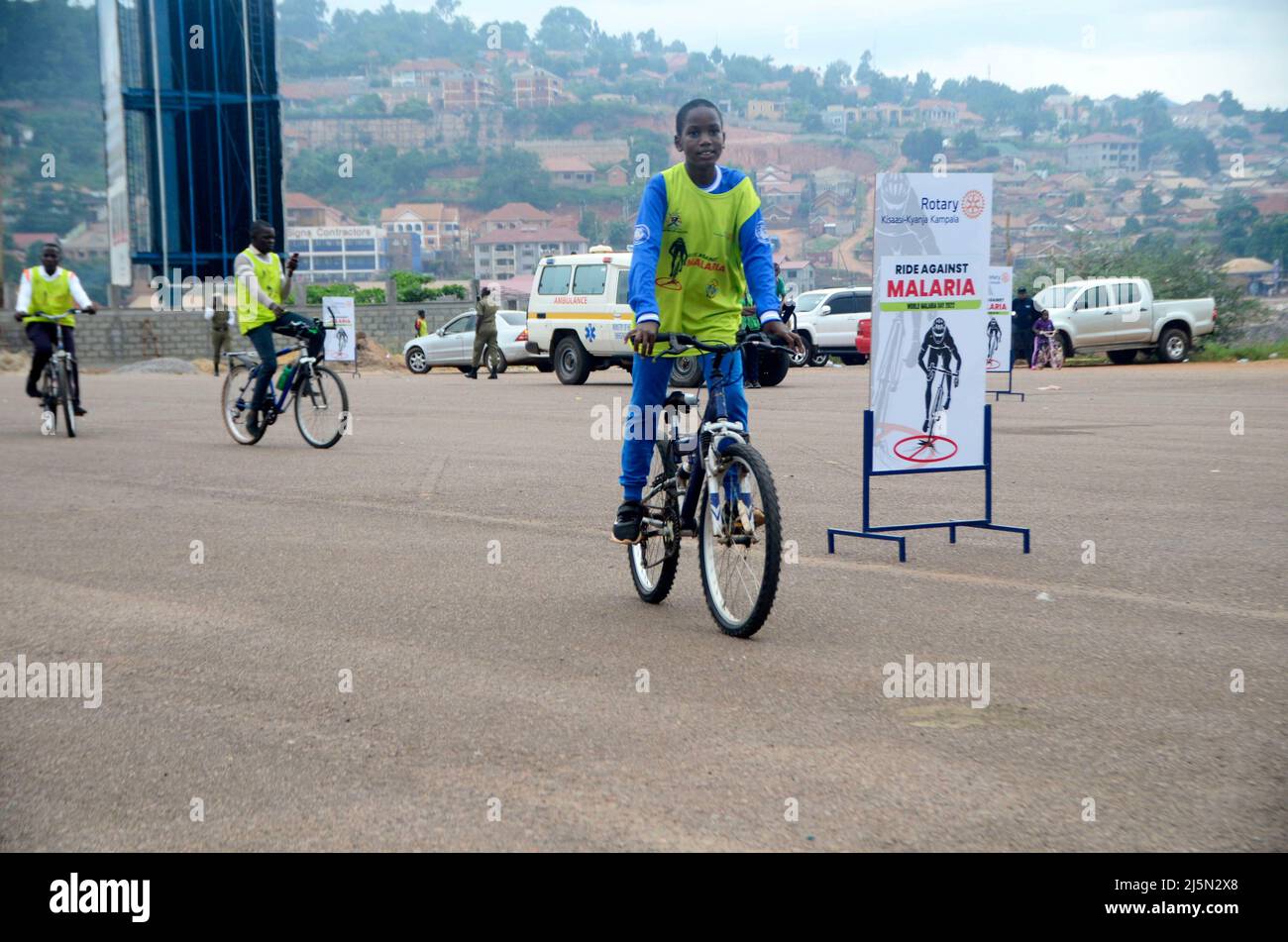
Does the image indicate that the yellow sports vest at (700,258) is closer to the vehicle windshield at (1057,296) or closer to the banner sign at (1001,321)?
the banner sign at (1001,321)

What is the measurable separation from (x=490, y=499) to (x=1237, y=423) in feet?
30.5

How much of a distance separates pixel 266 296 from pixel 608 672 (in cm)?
849

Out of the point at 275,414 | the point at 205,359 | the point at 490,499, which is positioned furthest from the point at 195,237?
the point at 490,499

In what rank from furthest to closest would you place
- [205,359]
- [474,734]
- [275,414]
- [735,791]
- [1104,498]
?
[205,359]
[275,414]
[1104,498]
[474,734]
[735,791]

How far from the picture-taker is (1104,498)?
997cm

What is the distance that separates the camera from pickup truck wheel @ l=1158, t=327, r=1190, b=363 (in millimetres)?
31330

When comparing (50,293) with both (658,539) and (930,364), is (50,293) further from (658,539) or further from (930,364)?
(658,539)

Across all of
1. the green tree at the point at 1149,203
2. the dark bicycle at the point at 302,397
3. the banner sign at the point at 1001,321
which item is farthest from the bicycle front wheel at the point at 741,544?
the green tree at the point at 1149,203

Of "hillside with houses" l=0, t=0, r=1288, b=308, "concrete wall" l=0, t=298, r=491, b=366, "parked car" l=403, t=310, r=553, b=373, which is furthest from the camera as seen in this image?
"hillside with houses" l=0, t=0, r=1288, b=308

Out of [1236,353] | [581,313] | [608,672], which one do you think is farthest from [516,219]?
[608,672]

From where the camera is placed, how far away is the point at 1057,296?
3134cm

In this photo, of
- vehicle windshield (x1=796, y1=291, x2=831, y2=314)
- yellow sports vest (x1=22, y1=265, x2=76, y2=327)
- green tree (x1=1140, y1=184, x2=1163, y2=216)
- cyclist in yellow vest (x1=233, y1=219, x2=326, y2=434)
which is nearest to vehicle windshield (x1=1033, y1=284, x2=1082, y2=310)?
vehicle windshield (x1=796, y1=291, x2=831, y2=314)

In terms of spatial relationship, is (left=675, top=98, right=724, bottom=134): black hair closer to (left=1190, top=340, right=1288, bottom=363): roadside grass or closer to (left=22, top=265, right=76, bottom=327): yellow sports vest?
(left=22, top=265, right=76, bottom=327): yellow sports vest
